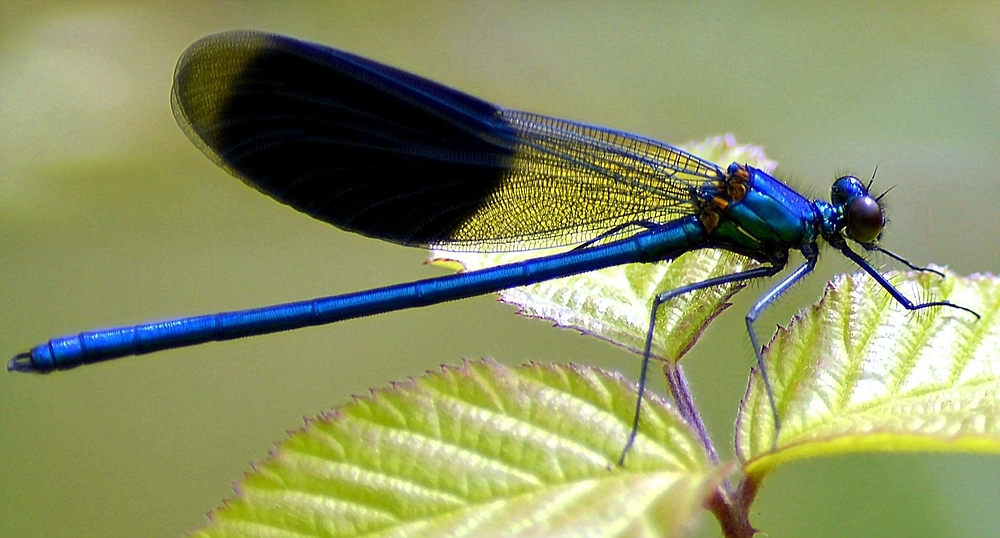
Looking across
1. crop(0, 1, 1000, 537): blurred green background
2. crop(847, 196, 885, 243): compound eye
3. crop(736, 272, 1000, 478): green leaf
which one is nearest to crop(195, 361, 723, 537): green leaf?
crop(736, 272, 1000, 478): green leaf

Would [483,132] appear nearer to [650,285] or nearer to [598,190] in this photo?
[598,190]

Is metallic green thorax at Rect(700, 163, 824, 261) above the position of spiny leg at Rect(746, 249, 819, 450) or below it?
above

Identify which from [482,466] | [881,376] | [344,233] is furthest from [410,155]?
[344,233]

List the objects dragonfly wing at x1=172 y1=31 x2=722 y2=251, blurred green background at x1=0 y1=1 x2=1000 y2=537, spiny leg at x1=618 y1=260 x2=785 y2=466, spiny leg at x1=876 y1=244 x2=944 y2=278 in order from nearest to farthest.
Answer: spiny leg at x1=618 y1=260 x2=785 y2=466
spiny leg at x1=876 y1=244 x2=944 y2=278
dragonfly wing at x1=172 y1=31 x2=722 y2=251
blurred green background at x1=0 y1=1 x2=1000 y2=537

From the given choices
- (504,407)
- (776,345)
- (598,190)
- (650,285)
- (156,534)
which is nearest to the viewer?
(504,407)

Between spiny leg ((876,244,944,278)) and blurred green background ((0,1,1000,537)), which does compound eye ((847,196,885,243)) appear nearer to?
spiny leg ((876,244,944,278))

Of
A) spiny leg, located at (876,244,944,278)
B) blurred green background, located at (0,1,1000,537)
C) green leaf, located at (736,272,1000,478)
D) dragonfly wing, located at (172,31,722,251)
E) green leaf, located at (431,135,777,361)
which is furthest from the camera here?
blurred green background, located at (0,1,1000,537)

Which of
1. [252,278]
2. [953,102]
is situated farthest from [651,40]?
[252,278]
